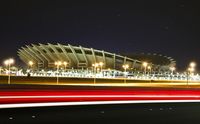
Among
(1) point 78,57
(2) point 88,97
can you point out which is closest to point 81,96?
(2) point 88,97

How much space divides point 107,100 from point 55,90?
10.9ft

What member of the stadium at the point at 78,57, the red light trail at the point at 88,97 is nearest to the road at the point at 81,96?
the red light trail at the point at 88,97

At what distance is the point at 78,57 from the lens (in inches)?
5300

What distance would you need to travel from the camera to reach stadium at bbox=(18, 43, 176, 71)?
13012cm

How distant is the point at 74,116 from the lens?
56.4 ft

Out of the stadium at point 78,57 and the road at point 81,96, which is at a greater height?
the stadium at point 78,57

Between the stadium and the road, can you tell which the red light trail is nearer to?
the road

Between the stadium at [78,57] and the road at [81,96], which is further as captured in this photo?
the stadium at [78,57]

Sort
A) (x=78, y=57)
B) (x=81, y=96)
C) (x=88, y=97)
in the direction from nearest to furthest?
(x=81, y=96), (x=88, y=97), (x=78, y=57)

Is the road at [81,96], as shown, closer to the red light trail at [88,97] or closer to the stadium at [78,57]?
the red light trail at [88,97]

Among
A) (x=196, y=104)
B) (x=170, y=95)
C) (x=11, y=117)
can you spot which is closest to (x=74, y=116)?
(x=11, y=117)

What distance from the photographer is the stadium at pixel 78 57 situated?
427 ft

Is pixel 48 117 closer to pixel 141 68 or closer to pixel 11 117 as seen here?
pixel 11 117

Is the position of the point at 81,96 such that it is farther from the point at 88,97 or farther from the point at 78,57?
the point at 78,57
